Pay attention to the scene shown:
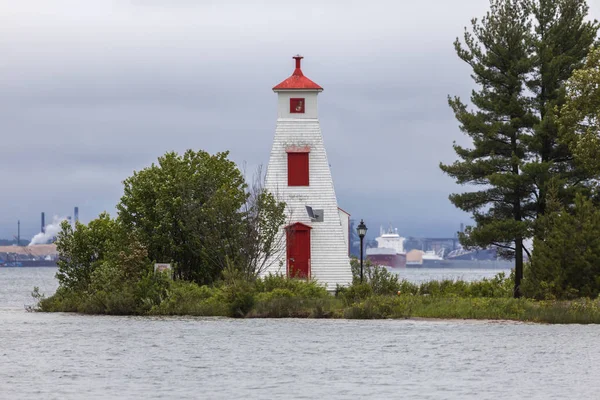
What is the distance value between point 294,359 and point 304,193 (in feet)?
71.4

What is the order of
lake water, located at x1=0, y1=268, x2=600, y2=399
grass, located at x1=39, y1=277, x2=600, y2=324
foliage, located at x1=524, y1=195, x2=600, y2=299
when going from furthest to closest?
1. foliage, located at x1=524, y1=195, x2=600, y2=299
2. grass, located at x1=39, y1=277, x2=600, y2=324
3. lake water, located at x1=0, y1=268, x2=600, y2=399

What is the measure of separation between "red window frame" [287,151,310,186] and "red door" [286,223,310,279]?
85.0 inches

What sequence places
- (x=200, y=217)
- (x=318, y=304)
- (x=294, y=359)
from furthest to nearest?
1. (x=200, y=217)
2. (x=318, y=304)
3. (x=294, y=359)

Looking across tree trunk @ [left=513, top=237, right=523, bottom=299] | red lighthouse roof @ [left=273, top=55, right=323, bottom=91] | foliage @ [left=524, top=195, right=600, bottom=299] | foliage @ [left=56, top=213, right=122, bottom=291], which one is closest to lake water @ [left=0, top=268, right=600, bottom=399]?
foliage @ [left=524, top=195, right=600, bottom=299]

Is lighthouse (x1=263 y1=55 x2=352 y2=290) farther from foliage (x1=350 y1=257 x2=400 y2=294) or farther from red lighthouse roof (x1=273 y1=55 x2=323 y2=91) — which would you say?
foliage (x1=350 y1=257 x2=400 y2=294)

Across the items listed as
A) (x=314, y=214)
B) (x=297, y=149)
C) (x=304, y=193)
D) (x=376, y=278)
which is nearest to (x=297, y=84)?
(x=297, y=149)

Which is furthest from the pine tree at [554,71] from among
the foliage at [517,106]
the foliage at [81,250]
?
the foliage at [81,250]

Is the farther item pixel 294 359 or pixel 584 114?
pixel 584 114

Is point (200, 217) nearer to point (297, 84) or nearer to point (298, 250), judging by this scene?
point (298, 250)

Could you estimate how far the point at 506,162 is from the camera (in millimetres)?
59469

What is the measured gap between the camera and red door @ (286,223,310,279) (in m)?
59.0

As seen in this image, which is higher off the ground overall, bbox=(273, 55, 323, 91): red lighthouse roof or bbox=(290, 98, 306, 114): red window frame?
bbox=(273, 55, 323, 91): red lighthouse roof

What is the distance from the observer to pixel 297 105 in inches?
2378

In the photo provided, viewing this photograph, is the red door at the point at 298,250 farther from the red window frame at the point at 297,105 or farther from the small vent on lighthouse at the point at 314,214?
the red window frame at the point at 297,105
